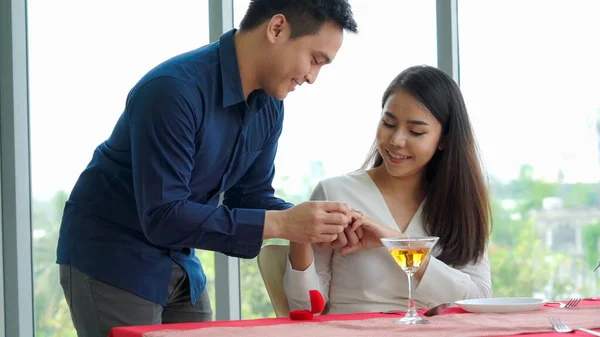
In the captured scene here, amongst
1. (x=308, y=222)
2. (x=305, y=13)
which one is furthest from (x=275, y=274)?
(x=305, y=13)

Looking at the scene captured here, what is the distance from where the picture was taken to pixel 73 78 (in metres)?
3.90

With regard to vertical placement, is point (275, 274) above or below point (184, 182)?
below

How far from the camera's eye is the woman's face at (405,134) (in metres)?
2.30

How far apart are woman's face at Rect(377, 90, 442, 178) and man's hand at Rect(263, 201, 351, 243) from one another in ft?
1.48

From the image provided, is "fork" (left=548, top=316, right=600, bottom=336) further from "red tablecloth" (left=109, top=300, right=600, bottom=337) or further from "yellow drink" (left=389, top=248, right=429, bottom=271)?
"yellow drink" (left=389, top=248, right=429, bottom=271)

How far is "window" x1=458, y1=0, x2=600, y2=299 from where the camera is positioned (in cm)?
291

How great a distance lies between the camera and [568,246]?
2.95 metres

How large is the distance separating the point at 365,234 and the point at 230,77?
0.53 m

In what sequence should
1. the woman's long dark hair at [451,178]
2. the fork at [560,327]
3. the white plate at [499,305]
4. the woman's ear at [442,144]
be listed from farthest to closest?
the woman's ear at [442,144], the woman's long dark hair at [451,178], the white plate at [499,305], the fork at [560,327]

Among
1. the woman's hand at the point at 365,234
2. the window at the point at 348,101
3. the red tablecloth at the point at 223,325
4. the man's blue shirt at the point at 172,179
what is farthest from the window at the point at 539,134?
the red tablecloth at the point at 223,325

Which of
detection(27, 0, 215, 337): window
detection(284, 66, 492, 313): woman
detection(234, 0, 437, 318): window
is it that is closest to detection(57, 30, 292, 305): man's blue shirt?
detection(284, 66, 492, 313): woman

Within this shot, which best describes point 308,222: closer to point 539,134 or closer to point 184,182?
point 184,182

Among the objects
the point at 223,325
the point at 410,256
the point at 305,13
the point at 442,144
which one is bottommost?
the point at 223,325

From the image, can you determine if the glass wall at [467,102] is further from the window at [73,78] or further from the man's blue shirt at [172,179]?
the man's blue shirt at [172,179]
